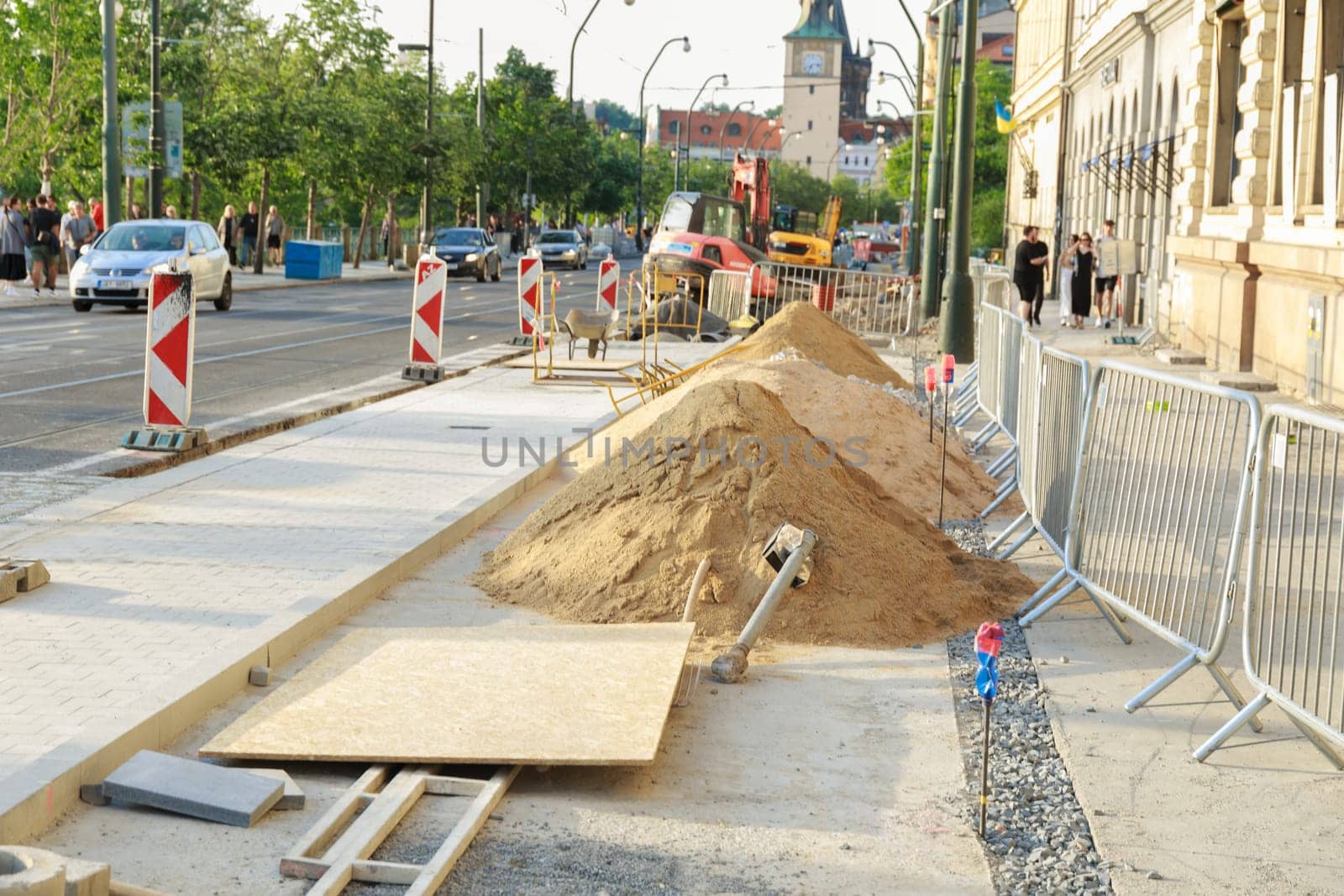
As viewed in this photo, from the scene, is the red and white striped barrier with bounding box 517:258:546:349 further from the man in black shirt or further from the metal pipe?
the metal pipe

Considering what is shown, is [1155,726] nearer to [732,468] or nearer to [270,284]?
[732,468]

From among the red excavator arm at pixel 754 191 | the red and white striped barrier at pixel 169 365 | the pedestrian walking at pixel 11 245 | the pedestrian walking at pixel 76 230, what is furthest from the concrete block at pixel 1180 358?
the red excavator arm at pixel 754 191

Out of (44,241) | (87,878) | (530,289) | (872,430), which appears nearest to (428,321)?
(530,289)

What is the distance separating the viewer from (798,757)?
19.3ft

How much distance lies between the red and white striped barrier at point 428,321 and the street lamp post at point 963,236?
26.2ft

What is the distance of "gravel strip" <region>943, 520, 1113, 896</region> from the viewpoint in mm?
4840

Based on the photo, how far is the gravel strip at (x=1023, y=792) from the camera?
484 centimetres

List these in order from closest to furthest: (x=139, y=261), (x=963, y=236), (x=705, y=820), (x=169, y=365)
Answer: (x=705, y=820) → (x=169, y=365) → (x=963, y=236) → (x=139, y=261)

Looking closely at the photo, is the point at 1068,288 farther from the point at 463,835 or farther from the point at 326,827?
the point at 326,827

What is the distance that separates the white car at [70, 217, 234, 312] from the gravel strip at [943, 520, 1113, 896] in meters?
22.2

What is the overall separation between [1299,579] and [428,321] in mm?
13191

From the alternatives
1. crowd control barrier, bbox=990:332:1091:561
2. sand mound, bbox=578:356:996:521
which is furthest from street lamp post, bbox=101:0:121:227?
crowd control barrier, bbox=990:332:1091:561

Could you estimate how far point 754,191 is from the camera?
50562mm

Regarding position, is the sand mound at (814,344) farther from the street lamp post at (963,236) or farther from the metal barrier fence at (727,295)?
the metal barrier fence at (727,295)
